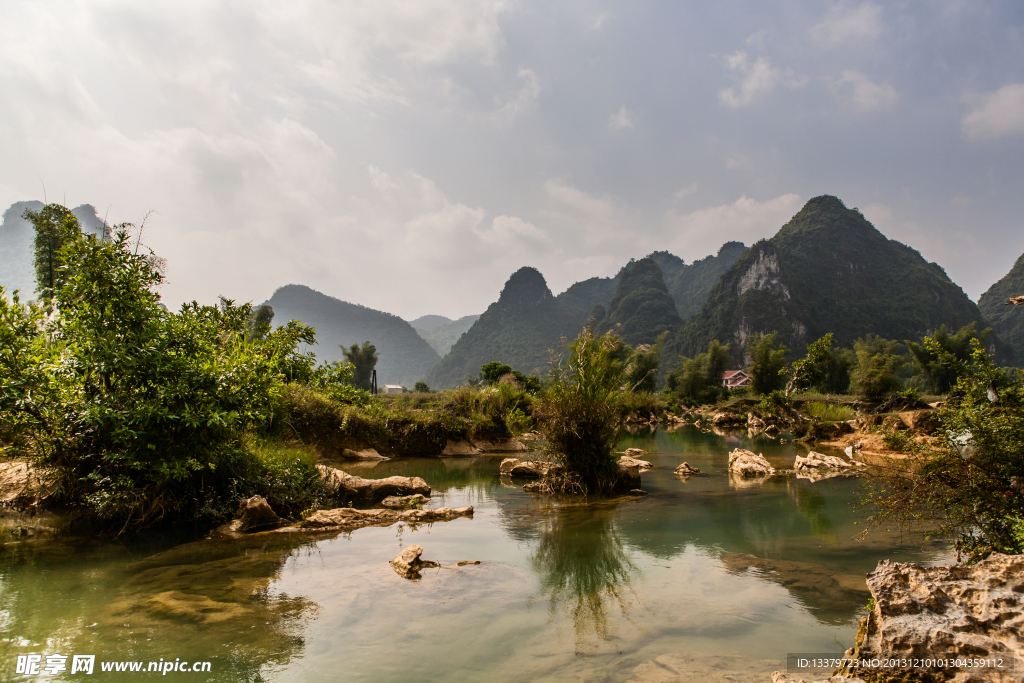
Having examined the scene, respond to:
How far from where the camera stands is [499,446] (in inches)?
723

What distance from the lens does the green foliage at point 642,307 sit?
13275 centimetres

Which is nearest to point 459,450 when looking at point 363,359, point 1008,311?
point 363,359

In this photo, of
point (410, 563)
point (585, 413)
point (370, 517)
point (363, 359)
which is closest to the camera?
point (410, 563)

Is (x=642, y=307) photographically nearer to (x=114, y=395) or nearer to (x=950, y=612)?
(x=114, y=395)

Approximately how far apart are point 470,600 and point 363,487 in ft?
16.2

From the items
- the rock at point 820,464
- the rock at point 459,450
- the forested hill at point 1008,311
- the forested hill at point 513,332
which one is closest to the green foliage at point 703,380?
the rock at point 459,450

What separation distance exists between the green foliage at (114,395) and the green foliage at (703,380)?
168 ft

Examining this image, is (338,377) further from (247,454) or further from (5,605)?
(5,605)

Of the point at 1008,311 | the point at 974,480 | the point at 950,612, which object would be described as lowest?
the point at 950,612

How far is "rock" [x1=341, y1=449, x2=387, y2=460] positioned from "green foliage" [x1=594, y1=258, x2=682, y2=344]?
109 metres

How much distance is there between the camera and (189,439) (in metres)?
6.76

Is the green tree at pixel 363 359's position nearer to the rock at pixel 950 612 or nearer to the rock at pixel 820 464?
the rock at pixel 820 464

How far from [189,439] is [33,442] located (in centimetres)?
184

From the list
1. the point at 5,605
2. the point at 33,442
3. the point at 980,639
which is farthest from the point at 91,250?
the point at 980,639
